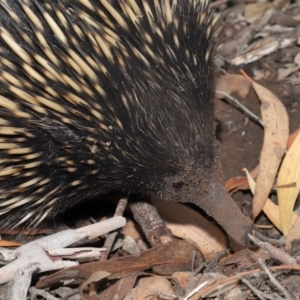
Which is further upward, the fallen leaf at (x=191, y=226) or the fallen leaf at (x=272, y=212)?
the fallen leaf at (x=191, y=226)

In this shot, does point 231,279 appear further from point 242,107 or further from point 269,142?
point 242,107

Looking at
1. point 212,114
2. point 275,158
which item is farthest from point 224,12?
point 212,114

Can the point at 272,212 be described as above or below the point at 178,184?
below

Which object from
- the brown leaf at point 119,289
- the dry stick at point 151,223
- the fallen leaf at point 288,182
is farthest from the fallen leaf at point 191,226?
the brown leaf at point 119,289

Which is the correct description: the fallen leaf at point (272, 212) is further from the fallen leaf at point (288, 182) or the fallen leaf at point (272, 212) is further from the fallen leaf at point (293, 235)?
the fallen leaf at point (293, 235)

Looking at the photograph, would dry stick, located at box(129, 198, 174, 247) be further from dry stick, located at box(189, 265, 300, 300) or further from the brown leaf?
dry stick, located at box(189, 265, 300, 300)

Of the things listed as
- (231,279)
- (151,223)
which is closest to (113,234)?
(151,223)

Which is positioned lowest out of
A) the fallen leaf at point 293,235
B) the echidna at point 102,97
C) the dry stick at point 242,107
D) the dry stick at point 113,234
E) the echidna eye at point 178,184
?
the fallen leaf at point 293,235

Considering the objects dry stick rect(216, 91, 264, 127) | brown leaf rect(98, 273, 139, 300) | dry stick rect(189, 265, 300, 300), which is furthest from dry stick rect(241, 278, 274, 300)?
dry stick rect(216, 91, 264, 127)

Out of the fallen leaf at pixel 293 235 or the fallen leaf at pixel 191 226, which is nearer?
the fallen leaf at pixel 293 235
